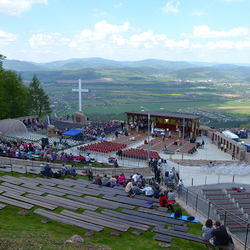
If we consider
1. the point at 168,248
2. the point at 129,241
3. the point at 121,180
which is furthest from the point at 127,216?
the point at 121,180

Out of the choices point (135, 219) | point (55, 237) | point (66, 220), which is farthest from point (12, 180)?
point (135, 219)

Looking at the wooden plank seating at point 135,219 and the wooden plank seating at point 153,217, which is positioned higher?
the wooden plank seating at point 135,219

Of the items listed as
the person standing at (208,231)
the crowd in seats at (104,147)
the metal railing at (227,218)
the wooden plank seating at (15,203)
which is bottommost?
the crowd in seats at (104,147)

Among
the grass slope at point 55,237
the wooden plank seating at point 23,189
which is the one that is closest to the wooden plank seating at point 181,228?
the grass slope at point 55,237

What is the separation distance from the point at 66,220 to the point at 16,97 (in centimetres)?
4927

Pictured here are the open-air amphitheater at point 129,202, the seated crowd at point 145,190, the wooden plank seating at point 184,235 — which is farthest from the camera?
the seated crowd at point 145,190

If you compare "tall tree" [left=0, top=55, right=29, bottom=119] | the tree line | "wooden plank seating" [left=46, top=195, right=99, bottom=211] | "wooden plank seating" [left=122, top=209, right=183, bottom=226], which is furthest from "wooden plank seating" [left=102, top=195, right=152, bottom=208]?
"tall tree" [left=0, top=55, right=29, bottom=119]

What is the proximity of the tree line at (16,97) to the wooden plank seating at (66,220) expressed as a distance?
39.7 m

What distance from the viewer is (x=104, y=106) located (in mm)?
169875

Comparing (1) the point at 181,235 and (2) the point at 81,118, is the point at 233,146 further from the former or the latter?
(2) the point at 81,118

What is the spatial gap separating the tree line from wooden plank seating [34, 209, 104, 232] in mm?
39748

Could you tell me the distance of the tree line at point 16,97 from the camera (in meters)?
49.4

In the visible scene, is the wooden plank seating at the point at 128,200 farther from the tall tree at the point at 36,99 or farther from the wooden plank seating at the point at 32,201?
the tall tree at the point at 36,99

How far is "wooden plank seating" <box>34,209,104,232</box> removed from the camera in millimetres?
10547
